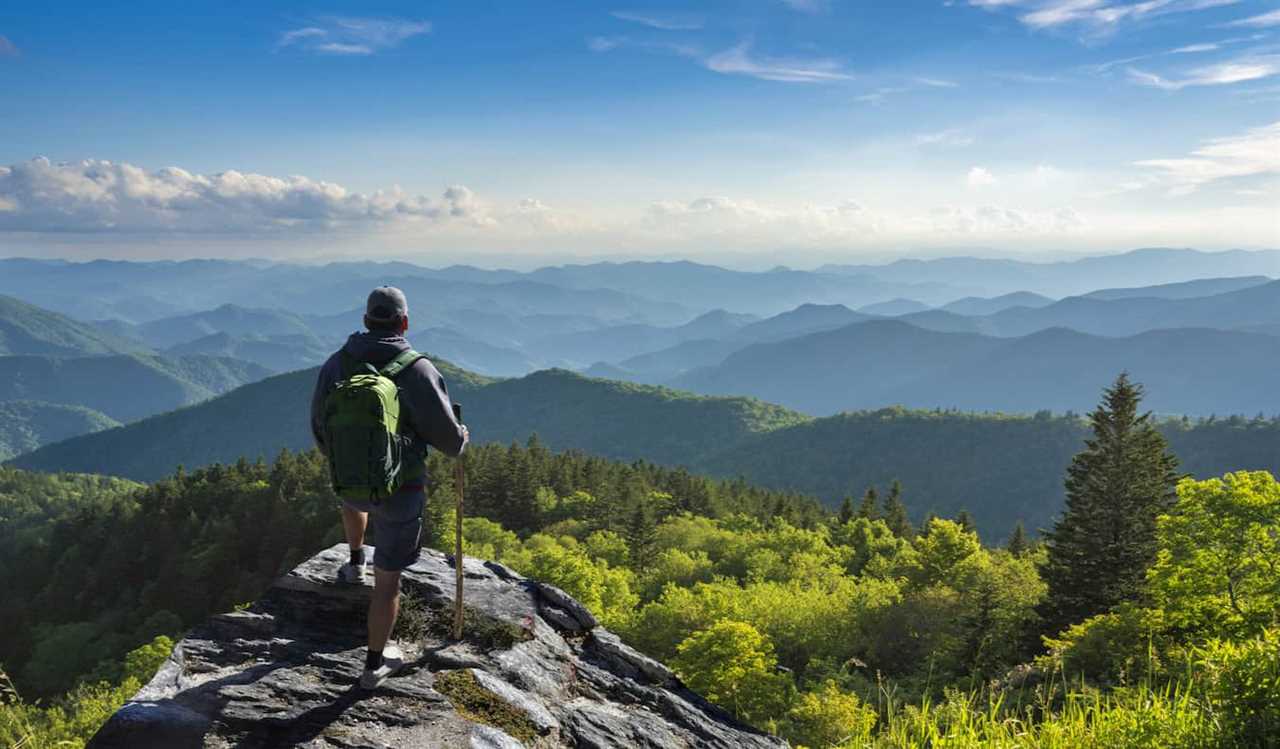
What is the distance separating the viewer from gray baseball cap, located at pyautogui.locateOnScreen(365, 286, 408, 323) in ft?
23.6

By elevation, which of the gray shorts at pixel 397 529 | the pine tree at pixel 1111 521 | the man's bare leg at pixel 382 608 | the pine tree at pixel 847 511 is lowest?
the pine tree at pixel 847 511

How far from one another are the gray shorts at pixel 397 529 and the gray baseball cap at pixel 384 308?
6.31 feet

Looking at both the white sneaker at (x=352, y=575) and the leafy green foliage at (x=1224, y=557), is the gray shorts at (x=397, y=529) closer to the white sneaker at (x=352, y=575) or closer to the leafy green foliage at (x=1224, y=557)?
the white sneaker at (x=352, y=575)

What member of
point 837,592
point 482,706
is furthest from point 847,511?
point 482,706

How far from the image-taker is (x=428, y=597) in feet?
26.0

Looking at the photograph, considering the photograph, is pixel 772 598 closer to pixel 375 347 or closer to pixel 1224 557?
pixel 1224 557

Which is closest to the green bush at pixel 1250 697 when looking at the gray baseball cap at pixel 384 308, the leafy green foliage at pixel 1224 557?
the gray baseball cap at pixel 384 308

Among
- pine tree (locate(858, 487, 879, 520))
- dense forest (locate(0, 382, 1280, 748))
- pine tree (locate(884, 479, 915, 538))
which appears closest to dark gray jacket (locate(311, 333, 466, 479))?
dense forest (locate(0, 382, 1280, 748))

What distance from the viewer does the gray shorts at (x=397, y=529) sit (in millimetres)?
6684

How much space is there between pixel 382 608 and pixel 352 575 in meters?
1.80

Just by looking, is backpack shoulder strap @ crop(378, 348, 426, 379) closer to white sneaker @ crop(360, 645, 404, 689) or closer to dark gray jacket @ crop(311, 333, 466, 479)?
dark gray jacket @ crop(311, 333, 466, 479)

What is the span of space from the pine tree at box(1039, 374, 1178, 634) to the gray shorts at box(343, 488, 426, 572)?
33.2 metres

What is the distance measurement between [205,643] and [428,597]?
7.78 ft

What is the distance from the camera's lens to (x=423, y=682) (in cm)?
669
